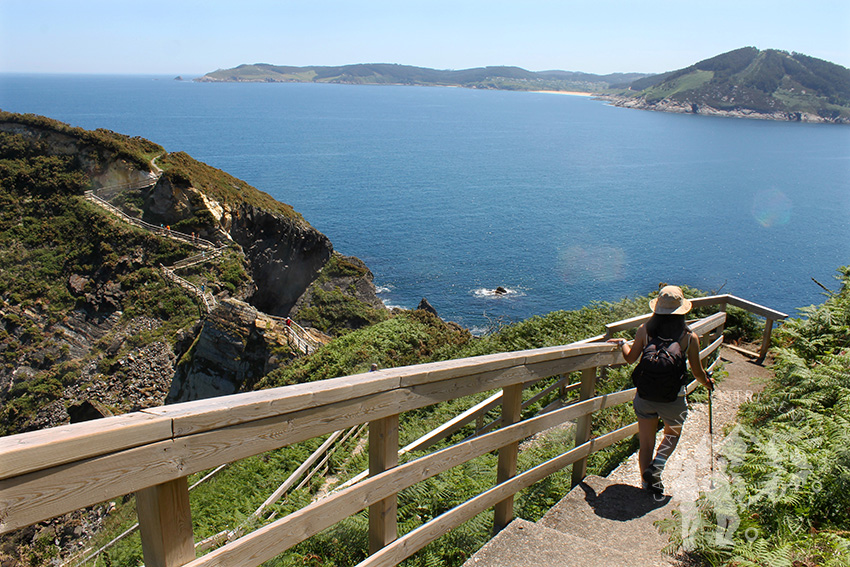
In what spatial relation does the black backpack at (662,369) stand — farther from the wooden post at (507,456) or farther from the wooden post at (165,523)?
the wooden post at (165,523)

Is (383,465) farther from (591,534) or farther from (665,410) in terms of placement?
(665,410)

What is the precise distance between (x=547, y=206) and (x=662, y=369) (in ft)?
263

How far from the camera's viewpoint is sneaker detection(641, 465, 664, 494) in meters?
5.04

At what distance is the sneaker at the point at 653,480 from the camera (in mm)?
5039

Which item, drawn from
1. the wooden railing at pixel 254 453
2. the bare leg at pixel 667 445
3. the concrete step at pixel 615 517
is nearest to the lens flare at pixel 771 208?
the bare leg at pixel 667 445

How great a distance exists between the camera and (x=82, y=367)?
25.5m

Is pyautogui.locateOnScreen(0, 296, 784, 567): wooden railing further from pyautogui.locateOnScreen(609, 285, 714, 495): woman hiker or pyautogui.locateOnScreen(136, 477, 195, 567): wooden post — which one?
pyautogui.locateOnScreen(609, 285, 714, 495): woman hiker

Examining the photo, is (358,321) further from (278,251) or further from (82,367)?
(82,367)

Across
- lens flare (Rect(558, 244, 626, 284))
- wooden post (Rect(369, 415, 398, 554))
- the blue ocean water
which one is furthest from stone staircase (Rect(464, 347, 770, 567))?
lens flare (Rect(558, 244, 626, 284))

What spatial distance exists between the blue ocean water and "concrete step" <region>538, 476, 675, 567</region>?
16.9 m

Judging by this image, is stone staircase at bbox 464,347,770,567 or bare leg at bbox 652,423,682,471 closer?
stone staircase at bbox 464,347,770,567

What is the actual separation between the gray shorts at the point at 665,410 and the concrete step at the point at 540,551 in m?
1.45

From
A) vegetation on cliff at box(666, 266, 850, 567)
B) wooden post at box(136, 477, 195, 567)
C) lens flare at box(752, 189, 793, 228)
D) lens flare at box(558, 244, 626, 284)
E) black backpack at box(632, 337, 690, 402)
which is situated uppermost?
wooden post at box(136, 477, 195, 567)

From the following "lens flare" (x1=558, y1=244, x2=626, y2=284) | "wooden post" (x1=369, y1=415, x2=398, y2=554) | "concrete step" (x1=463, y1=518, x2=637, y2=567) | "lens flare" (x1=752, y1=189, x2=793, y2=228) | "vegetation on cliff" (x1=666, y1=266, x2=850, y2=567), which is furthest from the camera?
"lens flare" (x1=752, y1=189, x2=793, y2=228)
